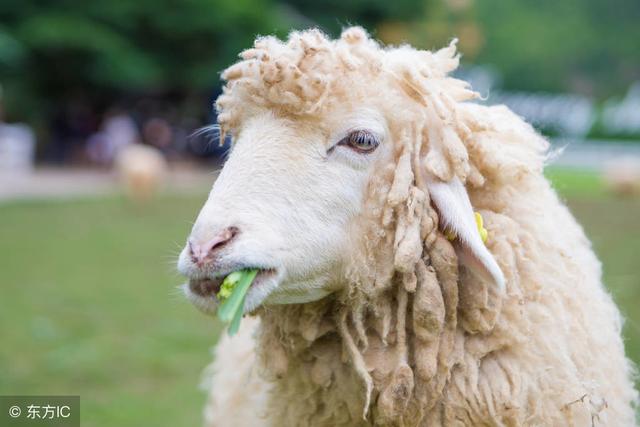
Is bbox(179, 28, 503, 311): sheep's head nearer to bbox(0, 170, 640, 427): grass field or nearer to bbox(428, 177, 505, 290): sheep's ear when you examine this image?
bbox(428, 177, 505, 290): sheep's ear

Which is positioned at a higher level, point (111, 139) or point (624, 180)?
point (111, 139)

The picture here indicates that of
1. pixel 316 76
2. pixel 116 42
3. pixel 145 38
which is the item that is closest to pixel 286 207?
pixel 316 76

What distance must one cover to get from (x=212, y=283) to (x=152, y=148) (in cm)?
2807

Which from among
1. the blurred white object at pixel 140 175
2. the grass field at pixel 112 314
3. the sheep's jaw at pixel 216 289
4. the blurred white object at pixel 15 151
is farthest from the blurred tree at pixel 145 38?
the sheep's jaw at pixel 216 289

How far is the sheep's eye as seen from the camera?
306 cm

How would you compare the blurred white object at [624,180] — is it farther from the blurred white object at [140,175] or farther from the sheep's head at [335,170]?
the sheep's head at [335,170]

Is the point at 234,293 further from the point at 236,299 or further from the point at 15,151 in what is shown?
the point at 15,151

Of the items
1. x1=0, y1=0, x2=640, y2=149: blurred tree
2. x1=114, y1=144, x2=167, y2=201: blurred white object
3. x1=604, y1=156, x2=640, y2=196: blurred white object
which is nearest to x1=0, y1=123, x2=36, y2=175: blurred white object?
x1=0, y1=0, x2=640, y2=149: blurred tree

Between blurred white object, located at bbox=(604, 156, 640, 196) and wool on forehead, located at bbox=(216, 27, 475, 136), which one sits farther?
blurred white object, located at bbox=(604, 156, 640, 196)

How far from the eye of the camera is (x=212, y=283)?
9.57 ft

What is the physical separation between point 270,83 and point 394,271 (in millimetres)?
740

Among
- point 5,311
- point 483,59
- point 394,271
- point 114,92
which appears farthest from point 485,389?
point 483,59

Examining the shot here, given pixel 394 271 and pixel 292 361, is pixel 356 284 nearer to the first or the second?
pixel 394 271

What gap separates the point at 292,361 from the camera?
3260 mm
